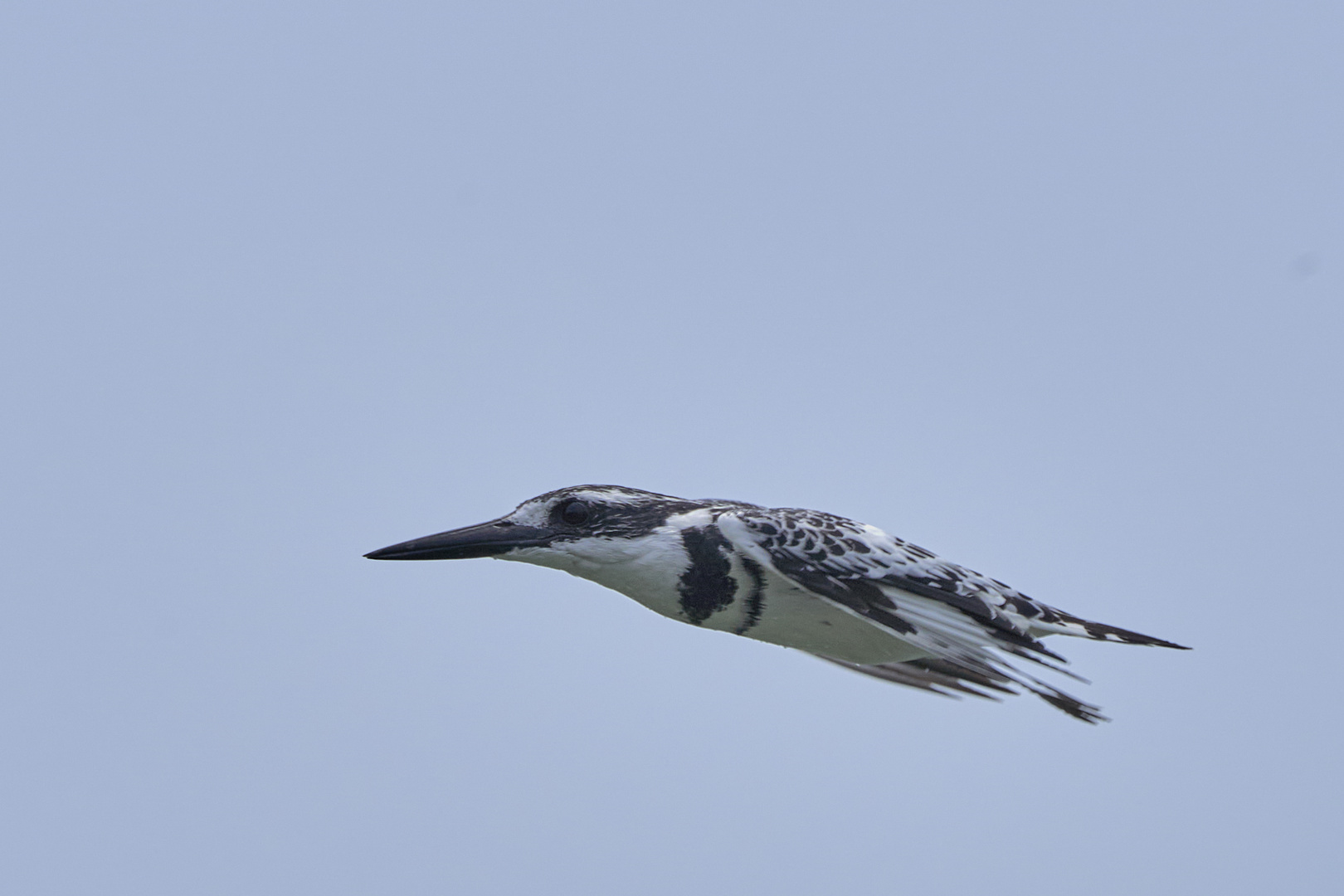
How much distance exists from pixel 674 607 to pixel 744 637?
2.38 ft

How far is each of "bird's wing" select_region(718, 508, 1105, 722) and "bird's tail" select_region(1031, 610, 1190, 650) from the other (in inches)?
18.3

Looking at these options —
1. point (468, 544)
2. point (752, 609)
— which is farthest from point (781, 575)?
point (468, 544)

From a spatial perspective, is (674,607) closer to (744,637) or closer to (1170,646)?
(744,637)

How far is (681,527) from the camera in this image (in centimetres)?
859

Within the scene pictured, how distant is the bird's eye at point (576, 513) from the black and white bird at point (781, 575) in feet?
0.04

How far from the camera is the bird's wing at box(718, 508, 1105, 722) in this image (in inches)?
318

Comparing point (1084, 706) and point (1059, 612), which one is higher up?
point (1059, 612)

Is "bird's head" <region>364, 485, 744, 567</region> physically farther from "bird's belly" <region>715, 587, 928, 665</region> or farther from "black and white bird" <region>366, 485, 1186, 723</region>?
"bird's belly" <region>715, 587, 928, 665</region>

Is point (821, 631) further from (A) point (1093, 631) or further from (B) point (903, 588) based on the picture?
(A) point (1093, 631)

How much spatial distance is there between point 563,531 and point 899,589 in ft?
7.40

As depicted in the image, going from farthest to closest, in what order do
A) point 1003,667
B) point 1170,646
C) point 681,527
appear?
point 1170,646 → point 681,527 → point 1003,667

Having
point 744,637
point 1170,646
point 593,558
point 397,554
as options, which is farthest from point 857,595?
point 397,554

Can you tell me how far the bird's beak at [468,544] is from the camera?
8.81 m

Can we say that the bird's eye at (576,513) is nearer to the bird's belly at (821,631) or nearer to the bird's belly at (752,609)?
the bird's belly at (752,609)
